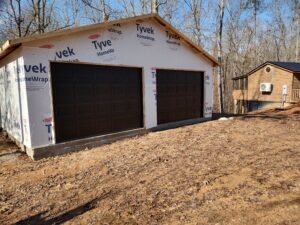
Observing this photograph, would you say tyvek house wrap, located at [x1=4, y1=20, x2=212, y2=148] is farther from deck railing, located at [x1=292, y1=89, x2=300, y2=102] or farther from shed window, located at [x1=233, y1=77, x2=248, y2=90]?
shed window, located at [x1=233, y1=77, x2=248, y2=90]

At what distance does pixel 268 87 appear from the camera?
2400 centimetres

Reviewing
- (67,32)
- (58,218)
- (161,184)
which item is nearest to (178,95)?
(67,32)

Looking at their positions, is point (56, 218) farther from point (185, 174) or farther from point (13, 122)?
point (13, 122)

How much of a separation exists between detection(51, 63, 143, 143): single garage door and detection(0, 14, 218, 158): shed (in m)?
0.03

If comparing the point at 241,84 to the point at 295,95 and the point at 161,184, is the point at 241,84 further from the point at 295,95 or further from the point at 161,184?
the point at 161,184

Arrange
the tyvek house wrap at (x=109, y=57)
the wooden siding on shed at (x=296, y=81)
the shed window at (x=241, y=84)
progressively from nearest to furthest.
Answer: the tyvek house wrap at (x=109, y=57), the wooden siding on shed at (x=296, y=81), the shed window at (x=241, y=84)

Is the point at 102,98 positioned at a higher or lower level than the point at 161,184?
higher

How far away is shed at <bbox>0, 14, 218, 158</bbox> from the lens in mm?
6180

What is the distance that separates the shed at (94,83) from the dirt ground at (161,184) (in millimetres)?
790

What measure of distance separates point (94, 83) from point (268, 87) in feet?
70.7

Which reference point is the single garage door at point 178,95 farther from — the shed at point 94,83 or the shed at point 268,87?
the shed at point 268,87

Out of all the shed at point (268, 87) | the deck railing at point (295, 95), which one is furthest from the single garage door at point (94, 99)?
the shed at point (268, 87)

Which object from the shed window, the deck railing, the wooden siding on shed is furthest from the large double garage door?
the shed window

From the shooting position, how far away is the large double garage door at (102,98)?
21.7ft
